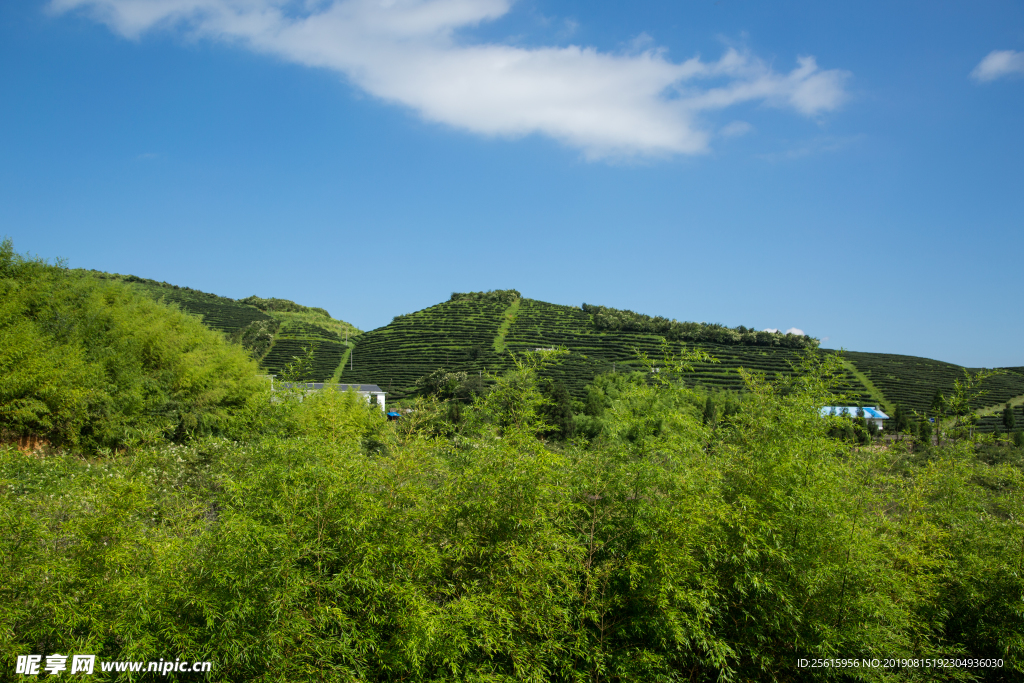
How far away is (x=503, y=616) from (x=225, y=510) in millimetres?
2412

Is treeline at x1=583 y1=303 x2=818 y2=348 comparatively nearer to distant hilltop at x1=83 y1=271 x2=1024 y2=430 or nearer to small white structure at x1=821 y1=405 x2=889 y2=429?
distant hilltop at x1=83 y1=271 x2=1024 y2=430

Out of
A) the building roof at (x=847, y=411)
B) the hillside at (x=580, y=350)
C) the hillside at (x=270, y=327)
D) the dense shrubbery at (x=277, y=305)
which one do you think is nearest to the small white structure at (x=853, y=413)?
the building roof at (x=847, y=411)

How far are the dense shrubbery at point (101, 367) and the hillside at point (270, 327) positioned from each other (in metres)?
23.2

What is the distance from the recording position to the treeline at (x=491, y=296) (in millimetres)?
64250

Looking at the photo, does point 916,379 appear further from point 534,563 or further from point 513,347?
point 534,563

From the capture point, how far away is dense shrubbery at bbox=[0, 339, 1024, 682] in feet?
12.7

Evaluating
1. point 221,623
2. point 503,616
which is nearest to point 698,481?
point 503,616

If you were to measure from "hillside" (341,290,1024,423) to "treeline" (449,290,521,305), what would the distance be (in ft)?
0.77

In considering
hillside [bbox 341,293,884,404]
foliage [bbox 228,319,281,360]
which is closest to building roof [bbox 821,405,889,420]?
hillside [bbox 341,293,884,404]

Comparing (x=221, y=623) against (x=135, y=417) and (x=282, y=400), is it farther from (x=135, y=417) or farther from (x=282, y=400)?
(x=135, y=417)

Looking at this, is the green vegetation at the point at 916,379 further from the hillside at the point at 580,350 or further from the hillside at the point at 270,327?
the hillside at the point at 270,327

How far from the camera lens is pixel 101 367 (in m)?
13.3

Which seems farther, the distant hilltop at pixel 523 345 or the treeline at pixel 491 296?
the treeline at pixel 491 296

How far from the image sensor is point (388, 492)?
16.1ft
